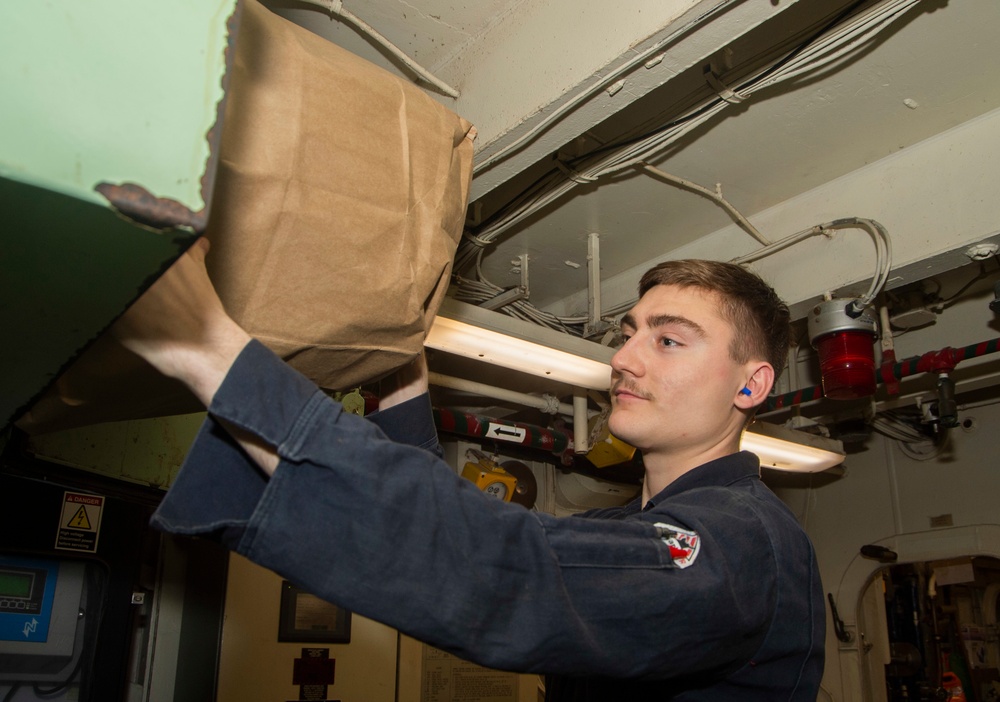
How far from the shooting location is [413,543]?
0.66m

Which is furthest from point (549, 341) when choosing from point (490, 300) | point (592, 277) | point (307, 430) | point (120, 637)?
point (307, 430)

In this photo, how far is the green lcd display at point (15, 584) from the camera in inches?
61.9

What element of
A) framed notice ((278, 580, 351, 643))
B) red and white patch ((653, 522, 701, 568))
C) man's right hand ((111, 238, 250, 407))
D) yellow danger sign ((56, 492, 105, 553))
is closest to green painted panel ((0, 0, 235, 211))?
man's right hand ((111, 238, 250, 407))

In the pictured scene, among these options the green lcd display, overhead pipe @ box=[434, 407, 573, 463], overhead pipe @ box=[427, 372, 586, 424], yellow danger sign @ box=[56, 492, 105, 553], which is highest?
overhead pipe @ box=[427, 372, 586, 424]

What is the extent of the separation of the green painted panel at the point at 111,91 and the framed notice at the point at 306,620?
229cm

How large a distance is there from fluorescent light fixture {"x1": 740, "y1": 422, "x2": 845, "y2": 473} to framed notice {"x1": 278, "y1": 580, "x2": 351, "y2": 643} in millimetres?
1858

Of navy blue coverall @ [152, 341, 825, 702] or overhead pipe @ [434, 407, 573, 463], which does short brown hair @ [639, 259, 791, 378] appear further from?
overhead pipe @ [434, 407, 573, 463]

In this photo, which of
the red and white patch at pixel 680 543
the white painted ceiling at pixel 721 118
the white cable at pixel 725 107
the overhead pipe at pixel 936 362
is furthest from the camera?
the overhead pipe at pixel 936 362

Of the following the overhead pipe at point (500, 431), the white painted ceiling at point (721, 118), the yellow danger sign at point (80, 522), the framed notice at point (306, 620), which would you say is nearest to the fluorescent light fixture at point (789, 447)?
the white painted ceiling at point (721, 118)

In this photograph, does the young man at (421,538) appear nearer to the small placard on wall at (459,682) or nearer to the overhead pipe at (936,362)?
the overhead pipe at (936,362)

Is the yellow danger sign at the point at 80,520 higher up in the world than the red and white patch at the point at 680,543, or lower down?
higher up

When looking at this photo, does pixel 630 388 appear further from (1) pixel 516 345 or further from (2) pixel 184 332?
(1) pixel 516 345

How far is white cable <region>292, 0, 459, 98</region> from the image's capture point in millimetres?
1959

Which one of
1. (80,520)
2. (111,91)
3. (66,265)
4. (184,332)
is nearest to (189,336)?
(184,332)
